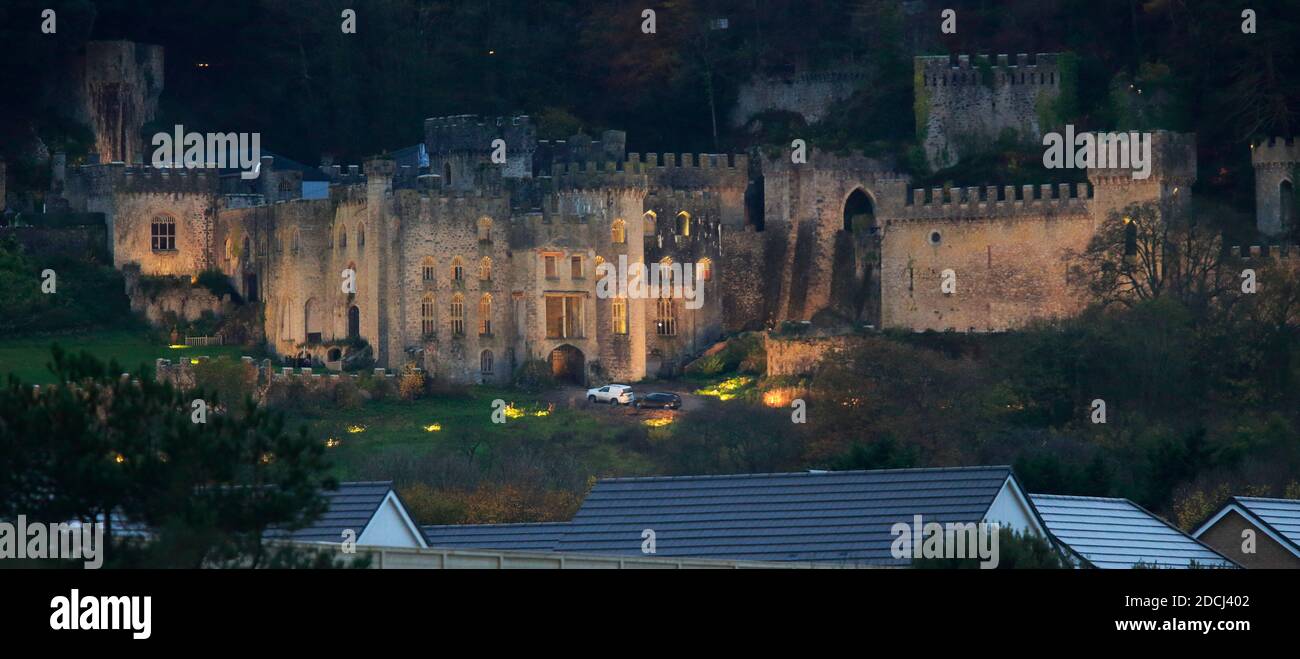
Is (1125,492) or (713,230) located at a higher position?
(713,230)

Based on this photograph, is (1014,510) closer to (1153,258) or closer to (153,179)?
(1153,258)

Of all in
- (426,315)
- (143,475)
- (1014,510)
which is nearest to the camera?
(143,475)

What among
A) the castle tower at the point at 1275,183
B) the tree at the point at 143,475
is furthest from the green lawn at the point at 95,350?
the tree at the point at 143,475

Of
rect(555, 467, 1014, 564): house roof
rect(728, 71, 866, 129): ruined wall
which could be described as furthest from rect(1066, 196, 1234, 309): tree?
rect(555, 467, 1014, 564): house roof

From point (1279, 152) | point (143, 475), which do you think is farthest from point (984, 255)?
point (143, 475)

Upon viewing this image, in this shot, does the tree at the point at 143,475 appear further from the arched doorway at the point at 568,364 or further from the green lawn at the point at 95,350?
the arched doorway at the point at 568,364
